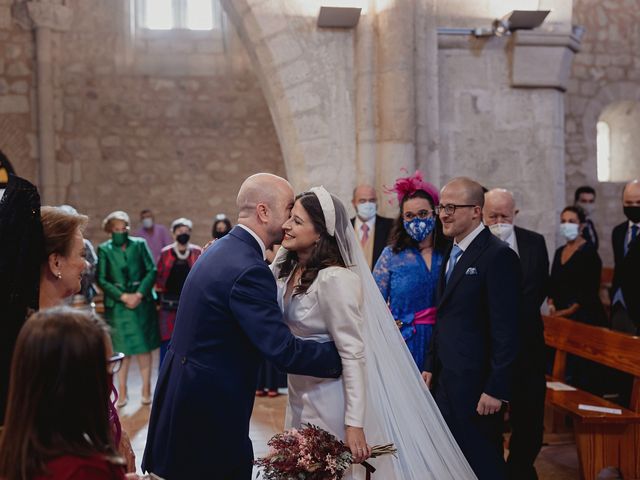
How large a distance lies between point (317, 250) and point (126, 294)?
4.05 metres

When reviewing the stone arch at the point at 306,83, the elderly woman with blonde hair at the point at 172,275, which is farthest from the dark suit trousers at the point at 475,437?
the elderly woman with blonde hair at the point at 172,275

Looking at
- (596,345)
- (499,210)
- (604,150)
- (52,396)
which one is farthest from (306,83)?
(604,150)

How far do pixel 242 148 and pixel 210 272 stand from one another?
30.9 feet

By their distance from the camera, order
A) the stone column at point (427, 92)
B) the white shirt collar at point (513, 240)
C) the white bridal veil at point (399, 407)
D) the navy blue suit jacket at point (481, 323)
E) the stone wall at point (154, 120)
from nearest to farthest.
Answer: the white bridal veil at point (399, 407)
the navy blue suit jacket at point (481, 323)
the white shirt collar at point (513, 240)
the stone column at point (427, 92)
the stone wall at point (154, 120)

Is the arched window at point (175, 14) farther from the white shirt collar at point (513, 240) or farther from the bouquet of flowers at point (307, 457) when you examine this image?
the bouquet of flowers at point (307, 457)

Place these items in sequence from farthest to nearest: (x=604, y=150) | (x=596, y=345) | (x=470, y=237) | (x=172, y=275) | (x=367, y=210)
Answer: (x=604, y=150), (x=172, y=275), (x=367, y=210), (x=596, y=345), (x=470, y=237)

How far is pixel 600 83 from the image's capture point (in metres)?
10.8

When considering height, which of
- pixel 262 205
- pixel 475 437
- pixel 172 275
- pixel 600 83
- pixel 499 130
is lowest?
pixel 475 437

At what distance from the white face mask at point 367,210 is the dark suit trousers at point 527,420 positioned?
5.88ft

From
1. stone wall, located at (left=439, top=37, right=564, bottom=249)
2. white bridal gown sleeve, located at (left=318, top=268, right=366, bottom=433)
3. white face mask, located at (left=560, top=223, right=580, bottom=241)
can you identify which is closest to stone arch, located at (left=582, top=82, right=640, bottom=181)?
white face mask, located at (left=560, top=223, right=580, bottom=241)

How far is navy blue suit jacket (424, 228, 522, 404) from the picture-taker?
3.11 metres

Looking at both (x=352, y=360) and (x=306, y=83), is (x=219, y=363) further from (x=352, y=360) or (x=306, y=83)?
(x=306, y=83)

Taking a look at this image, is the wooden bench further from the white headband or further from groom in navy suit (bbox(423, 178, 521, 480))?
the white headband

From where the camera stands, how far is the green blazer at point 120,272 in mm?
6391
